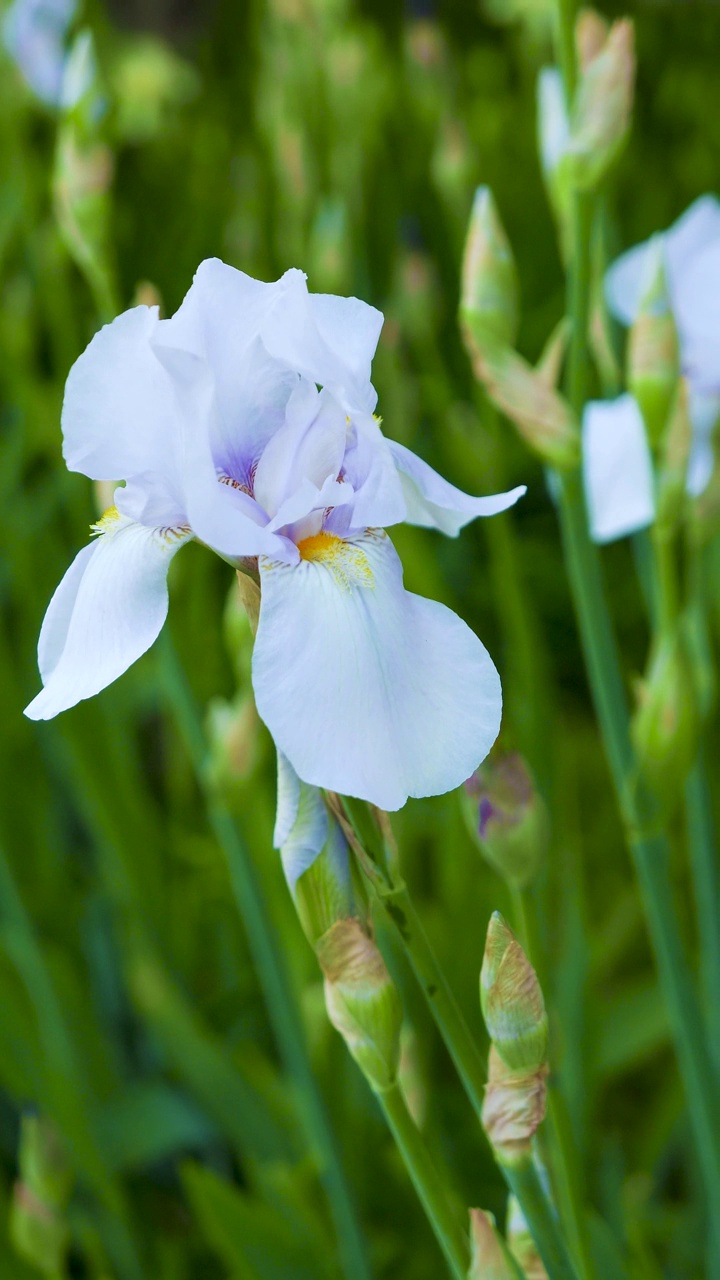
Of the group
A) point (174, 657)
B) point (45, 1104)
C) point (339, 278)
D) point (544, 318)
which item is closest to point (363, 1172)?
point (45, 1104)

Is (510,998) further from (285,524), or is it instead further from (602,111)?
(602,111)

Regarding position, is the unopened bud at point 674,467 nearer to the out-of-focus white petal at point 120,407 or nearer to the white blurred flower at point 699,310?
the white blurred flower at point 699,310

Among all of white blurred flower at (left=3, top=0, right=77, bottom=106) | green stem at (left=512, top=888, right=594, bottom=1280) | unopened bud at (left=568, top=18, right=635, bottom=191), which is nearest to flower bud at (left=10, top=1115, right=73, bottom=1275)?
green stem at (left=512, top=888, right=594, bottom=1280)

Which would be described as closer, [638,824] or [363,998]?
[363,998]

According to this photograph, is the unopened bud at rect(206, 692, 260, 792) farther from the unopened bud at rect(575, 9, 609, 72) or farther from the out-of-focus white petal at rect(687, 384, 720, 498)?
the unopened bud at rect(575, 9, 609, 72)

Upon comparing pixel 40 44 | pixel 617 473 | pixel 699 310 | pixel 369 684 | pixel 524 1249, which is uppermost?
pixel 40 44

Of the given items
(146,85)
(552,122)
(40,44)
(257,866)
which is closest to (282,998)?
(257,866)
